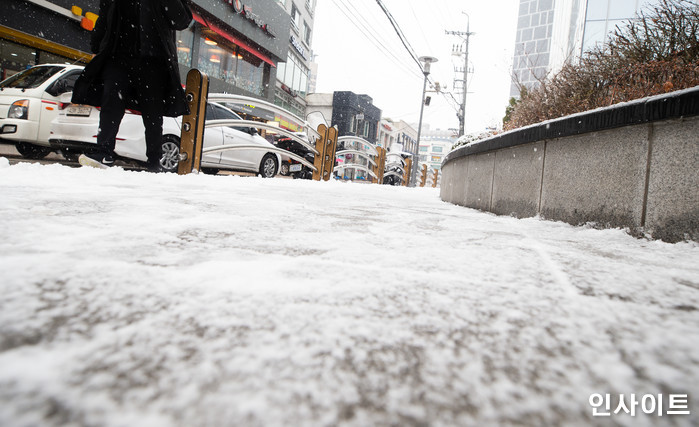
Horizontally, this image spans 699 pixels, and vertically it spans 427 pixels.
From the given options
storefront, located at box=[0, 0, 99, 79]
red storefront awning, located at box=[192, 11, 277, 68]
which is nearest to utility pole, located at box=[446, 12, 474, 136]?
red storefront awning, located at box=[192, 11, 277, 68]

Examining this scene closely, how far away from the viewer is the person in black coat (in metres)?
3.54

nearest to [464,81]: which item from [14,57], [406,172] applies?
[406,172]

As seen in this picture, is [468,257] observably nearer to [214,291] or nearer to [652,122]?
[214,291]

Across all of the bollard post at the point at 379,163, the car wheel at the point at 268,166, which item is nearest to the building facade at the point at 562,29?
the bollard post at the point at 379,163

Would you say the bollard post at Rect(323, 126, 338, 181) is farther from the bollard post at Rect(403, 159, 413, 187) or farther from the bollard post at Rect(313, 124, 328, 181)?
the bollard post at Rect(403, 159, 413, 187)

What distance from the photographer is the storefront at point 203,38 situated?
35.6ft

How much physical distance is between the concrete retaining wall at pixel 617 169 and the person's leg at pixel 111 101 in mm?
3615

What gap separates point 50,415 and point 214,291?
428mm

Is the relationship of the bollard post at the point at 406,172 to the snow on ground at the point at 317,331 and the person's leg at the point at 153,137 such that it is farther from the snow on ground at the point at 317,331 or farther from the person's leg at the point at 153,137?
the snow on ground at the point at 317,331

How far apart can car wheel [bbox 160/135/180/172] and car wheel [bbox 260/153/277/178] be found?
6.91ft

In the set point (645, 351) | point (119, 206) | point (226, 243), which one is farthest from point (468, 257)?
point (119, 206)

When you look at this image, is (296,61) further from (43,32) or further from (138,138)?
(138,138)

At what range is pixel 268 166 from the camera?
27.1 ft

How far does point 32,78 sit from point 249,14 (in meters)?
15.2
